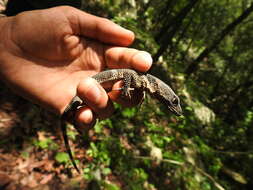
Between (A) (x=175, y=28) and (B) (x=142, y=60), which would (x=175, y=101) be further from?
(A) (x=175, y=28)

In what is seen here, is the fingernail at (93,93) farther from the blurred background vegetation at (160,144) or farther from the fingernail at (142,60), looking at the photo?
the blurred background vegetation at (160,144)

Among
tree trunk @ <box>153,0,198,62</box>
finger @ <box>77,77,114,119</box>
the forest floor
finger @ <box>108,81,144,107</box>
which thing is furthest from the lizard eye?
tree trunk @ <box>153,0,198,62</box>

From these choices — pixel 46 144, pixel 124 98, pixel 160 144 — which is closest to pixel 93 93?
pixel 124 98

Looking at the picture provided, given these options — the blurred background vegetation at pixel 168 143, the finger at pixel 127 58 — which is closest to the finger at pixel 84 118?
the finger at pixel 127 58

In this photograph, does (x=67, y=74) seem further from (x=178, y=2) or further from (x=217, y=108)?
(x=217, y=108)

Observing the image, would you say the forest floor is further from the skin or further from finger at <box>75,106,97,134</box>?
finger at <box>75,106,97,134</box>

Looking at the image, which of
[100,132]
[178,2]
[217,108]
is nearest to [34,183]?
[100,132]
